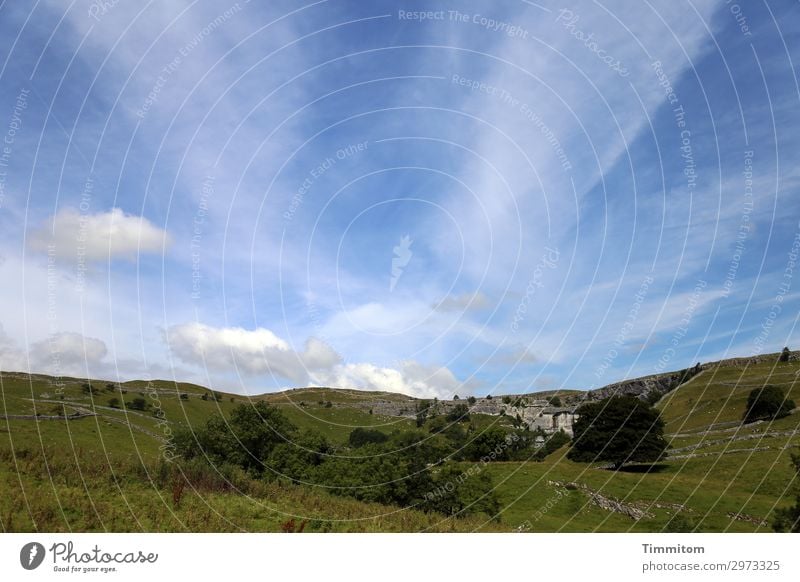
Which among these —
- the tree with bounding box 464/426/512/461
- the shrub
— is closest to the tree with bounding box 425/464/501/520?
the tree with bounding box 464/426/512/461

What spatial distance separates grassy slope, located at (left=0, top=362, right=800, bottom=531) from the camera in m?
13.2

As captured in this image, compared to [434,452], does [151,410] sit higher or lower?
higher

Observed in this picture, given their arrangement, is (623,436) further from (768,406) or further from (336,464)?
(336,464)

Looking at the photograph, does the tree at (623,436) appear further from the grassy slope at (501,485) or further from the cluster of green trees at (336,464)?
the cluster of green trees at (336,464)

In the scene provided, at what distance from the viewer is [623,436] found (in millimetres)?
82375

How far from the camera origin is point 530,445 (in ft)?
442

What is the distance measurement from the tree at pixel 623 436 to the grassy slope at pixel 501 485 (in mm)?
3778

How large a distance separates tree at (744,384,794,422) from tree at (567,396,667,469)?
25.2m

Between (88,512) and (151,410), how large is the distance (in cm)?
13204
